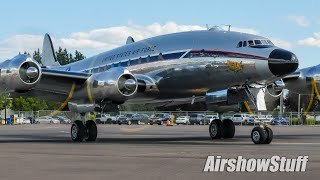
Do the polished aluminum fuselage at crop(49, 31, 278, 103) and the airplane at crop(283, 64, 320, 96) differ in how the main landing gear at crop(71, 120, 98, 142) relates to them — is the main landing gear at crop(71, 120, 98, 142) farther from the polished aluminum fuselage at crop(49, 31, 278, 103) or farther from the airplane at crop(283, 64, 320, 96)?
the airplane at crop(283, 64, 320, 96)

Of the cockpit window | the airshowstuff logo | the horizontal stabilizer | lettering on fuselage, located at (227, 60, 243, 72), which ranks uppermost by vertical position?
the horizontal stabilizer

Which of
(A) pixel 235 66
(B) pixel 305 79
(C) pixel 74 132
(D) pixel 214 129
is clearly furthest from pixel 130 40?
(A) pixel 235 66

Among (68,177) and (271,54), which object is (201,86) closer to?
(271,54)

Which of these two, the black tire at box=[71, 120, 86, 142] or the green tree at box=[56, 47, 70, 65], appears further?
the green tree at box=[56, 47, 70, 65]

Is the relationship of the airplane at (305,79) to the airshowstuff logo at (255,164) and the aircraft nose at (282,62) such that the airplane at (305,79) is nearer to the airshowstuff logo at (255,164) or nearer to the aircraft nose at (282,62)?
the aircraft nose at (282,62)

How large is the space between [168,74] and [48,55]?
1866 cm

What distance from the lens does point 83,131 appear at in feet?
82.0

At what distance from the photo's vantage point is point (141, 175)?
35.9 feet

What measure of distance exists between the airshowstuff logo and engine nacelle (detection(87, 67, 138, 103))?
8.41m

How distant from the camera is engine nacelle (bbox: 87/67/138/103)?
74.2ft

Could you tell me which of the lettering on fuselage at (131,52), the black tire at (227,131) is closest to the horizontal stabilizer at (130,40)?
the lettering on fuselage at (131,52)

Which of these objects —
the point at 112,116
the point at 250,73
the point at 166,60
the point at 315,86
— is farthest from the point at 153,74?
the point at 112,116

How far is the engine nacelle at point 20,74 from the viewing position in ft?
71.7

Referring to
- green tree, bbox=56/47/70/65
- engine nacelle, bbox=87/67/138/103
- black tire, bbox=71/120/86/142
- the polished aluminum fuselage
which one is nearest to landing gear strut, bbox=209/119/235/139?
the polished aluminum fuselage
